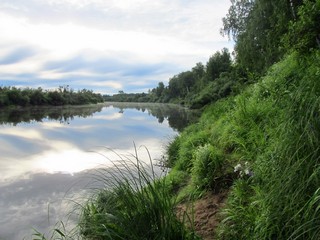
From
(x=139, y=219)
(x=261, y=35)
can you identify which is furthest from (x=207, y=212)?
(x=261, y=35)

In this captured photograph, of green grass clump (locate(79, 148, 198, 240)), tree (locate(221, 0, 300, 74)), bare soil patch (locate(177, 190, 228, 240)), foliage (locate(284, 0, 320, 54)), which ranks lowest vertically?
bare soil patch (locate(177, 190, 228, 240))

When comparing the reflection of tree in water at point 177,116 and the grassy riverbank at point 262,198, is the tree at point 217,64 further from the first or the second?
the grassy riverbank at point 262,198

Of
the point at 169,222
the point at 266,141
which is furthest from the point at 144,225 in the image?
the point at 266,141

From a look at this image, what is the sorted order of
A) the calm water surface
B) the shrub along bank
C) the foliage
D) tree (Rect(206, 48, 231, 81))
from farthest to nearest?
tree (Rect(206, 48, 231, 81)) → the calm water surface → the foliage → the shrub along bank

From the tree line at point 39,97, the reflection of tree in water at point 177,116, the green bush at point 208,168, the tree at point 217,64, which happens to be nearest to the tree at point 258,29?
the reflection of tree in water at point 177,116

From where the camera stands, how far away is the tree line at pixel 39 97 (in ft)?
237

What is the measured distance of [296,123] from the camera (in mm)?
3652

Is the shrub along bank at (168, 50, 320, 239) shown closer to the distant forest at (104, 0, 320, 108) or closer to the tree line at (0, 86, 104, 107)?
the distant forest at (104, 0, 320, 108)

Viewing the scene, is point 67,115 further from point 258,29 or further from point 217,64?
point 258,29

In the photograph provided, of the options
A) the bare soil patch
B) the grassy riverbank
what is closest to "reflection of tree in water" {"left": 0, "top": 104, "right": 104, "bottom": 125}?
the bare soil patch

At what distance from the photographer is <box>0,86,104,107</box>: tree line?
72137 mm

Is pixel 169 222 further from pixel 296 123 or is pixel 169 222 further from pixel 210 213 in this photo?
pixel 296 123

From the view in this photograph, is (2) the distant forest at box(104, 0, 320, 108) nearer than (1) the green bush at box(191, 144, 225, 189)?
No

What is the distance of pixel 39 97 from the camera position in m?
87.4
